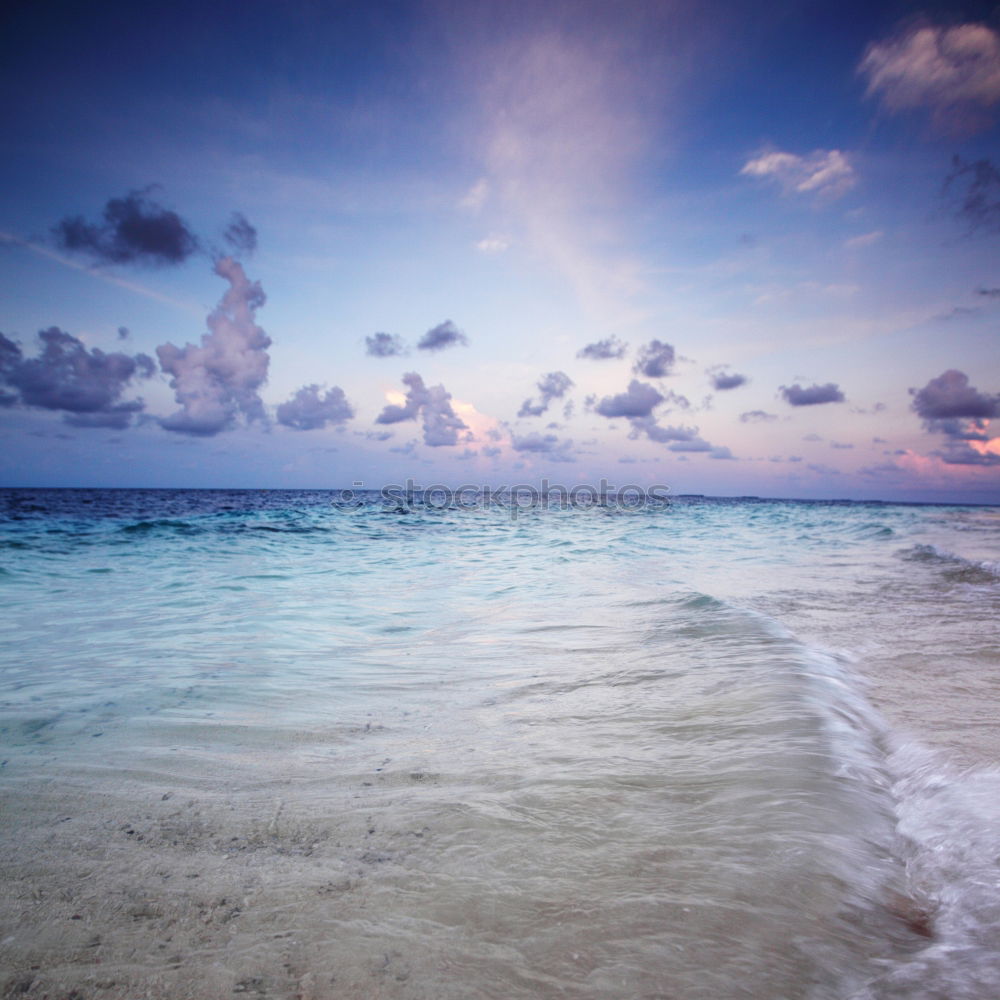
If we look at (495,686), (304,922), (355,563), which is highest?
(304,922)

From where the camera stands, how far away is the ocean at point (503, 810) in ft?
5.40

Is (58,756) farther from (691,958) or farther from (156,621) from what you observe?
(156,621)

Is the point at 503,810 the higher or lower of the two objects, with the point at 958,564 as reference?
higher

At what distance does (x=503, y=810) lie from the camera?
99.7 inches

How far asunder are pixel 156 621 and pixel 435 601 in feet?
12.0

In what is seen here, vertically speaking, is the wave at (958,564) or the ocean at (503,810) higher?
the ocean at (503,810)

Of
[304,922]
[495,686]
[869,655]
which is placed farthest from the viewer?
[869,655]

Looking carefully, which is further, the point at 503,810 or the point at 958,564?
the point at 958,564

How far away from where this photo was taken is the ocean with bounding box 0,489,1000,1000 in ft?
5.40

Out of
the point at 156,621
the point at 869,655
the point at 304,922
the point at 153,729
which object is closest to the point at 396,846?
the point at 304,922

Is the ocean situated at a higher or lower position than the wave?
higher

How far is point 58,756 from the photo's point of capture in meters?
3.10

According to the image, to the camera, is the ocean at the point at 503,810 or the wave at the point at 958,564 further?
the wave at the point at 958,564

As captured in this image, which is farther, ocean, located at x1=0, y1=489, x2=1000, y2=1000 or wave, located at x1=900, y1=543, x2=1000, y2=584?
wave, located at x1=900, y1=543, x2=1000, y2=584
